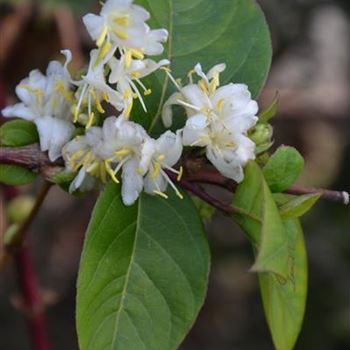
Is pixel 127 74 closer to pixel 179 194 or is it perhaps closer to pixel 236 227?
pixel 179 194

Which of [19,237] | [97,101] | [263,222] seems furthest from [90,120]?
[19,237]

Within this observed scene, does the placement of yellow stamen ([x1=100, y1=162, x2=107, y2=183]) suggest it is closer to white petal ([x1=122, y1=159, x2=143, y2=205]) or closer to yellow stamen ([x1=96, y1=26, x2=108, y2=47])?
white petal ([x1=122, y1=159, x2=143, y2=205])

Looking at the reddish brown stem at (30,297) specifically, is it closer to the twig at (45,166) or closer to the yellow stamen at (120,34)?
the twig at (45,166)

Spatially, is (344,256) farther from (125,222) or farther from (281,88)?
(125,222)

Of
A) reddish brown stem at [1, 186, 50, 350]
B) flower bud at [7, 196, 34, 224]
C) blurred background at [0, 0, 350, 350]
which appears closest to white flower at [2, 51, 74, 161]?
flower bud at [7, 196, 34, 224]

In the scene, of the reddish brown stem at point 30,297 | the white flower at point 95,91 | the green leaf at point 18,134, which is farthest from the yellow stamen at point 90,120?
the reddish brown stem at point 30,297
